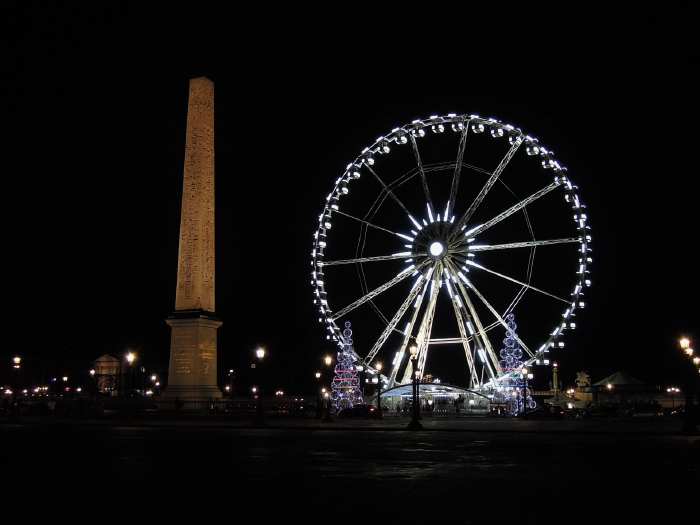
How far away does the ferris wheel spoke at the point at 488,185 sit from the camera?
124ft

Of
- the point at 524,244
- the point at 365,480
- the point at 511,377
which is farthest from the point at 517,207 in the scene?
the point at 365,480

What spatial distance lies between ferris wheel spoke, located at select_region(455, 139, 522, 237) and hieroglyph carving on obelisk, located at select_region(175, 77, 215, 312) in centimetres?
1162

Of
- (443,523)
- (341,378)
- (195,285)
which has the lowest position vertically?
(443,523)

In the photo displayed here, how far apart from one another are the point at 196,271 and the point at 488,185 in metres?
14.1

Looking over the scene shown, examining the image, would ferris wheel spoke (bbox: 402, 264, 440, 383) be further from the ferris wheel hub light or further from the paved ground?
the paved ground

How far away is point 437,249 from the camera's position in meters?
38.0

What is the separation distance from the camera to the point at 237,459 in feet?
49.6

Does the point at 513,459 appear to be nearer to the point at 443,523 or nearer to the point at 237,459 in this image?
the point at 237,459

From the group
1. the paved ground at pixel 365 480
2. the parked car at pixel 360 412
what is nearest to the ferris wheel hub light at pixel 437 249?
the parked car at pixel 360 412

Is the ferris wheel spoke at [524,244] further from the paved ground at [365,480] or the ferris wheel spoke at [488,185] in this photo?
the paved ground at [365,480]

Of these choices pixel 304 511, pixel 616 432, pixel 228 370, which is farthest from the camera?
pixel 228 370

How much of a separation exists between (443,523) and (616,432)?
22107 millimetres

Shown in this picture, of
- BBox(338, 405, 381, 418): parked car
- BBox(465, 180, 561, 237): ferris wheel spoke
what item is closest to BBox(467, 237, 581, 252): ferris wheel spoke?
BBox(465, 180, 561, 237): ferris wheel spoke

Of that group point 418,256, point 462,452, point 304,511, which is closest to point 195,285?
point 418,256
